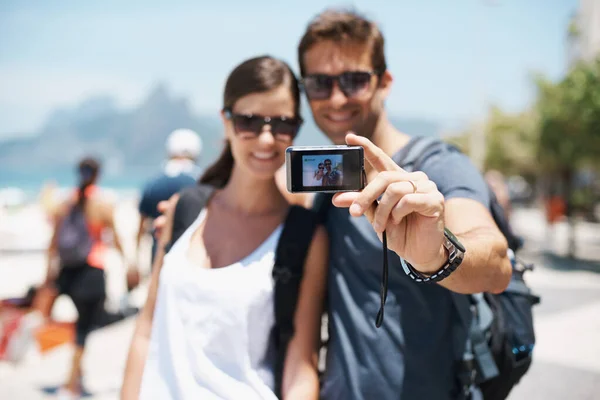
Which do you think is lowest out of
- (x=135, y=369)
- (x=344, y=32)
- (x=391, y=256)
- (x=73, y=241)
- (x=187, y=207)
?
(x=73, y=241)

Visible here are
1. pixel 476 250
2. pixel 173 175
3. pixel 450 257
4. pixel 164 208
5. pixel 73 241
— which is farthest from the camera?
pixel 173 175

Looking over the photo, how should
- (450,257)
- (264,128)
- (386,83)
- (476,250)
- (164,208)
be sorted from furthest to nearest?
(164,208), (386,83), (264,128), (476,250), (450,257)

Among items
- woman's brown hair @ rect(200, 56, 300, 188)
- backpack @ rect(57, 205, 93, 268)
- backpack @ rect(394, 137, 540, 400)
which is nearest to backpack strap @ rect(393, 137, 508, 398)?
backpack @ rect(394, 137, 540, 400)

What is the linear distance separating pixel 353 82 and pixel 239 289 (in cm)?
92

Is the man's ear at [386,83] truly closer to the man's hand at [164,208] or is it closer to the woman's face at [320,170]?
the woman's face at [320,170]

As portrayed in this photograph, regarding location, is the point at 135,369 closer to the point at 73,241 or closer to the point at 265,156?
the point at 265,156

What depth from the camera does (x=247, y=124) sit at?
1996 mm

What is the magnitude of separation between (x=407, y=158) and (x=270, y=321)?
0.77 metres

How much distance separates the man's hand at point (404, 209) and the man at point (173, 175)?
3625 millimetres

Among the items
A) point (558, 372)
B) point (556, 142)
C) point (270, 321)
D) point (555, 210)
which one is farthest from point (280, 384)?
point (555, 210)

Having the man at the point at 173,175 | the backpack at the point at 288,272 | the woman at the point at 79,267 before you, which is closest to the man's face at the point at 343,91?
the backpack at the point at 288,272

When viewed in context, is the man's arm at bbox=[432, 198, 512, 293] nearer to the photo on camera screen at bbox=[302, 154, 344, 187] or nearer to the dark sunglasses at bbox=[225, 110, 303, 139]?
the photo on camera screen at bbox=[302, 154, 344, 187]

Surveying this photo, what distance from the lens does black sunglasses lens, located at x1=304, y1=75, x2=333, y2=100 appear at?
2.07 metres

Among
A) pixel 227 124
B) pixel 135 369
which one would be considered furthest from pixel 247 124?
pixel 135 369
